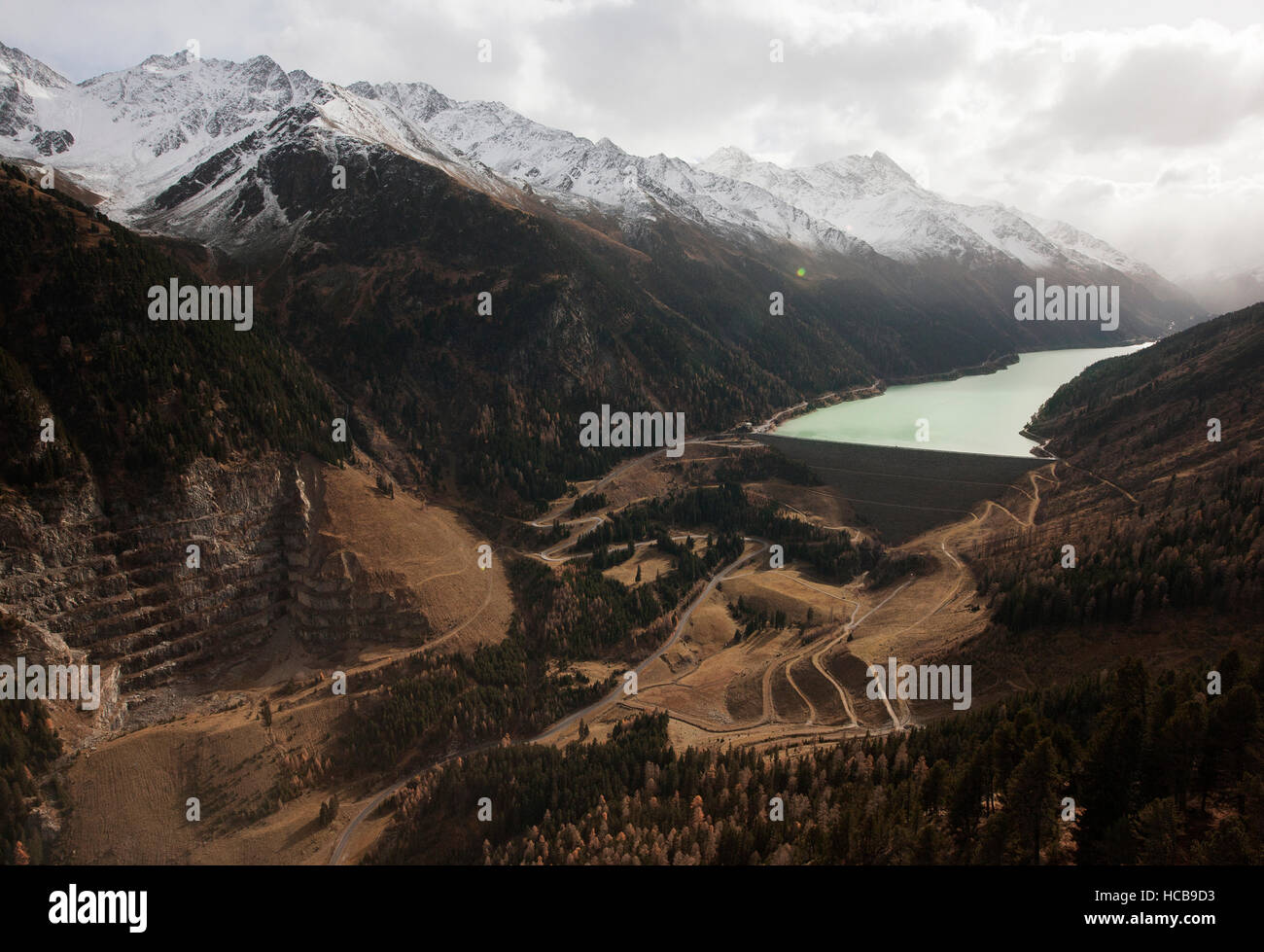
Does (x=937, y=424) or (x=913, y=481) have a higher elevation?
(x=937, y=424)

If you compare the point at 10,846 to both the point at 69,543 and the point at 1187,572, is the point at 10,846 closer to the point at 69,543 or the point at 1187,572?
the point at 69,543

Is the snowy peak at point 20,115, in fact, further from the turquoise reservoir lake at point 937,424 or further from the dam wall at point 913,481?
the dam wall at point 913,481

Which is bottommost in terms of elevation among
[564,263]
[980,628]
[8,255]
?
[980,628]

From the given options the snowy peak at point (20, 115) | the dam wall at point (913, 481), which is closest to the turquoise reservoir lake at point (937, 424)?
the dam wall at point (913, 481)

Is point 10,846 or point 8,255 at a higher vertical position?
point 8,255

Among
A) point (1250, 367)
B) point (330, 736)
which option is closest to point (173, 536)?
point (330, 736)

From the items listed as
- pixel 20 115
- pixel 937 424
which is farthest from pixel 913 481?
pixel 20 115

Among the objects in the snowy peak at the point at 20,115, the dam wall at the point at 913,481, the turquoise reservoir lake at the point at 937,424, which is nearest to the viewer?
the dam wall at the point at 913,481

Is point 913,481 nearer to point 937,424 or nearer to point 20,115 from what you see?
point 937,424
